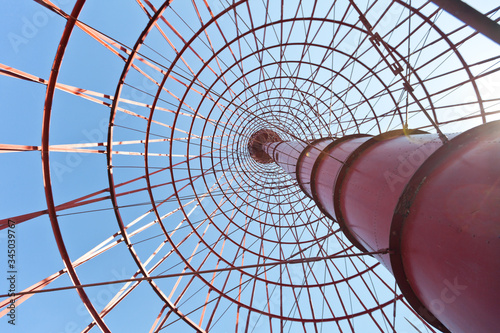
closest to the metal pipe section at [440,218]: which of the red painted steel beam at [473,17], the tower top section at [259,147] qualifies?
the red painted steel beam at [473,17]

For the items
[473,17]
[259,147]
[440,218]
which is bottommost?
[440,218]

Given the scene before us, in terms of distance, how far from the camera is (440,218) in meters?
3.19

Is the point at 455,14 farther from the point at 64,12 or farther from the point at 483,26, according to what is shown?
the point at 64,12

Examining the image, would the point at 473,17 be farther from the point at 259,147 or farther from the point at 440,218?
the point at 259,147

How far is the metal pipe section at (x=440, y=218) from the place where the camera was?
2616 millimetres

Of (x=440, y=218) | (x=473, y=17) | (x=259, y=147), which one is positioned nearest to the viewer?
(x=440, y=218)

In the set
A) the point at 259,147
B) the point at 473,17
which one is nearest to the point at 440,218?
the point at 473,17

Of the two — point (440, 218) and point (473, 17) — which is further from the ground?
point (473, 17)

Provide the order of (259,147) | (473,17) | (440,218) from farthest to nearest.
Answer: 1. (259,147)
2. (473,17)
3. (440,218)

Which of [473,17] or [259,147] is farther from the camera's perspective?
[259,147]

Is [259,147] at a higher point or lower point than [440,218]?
higher

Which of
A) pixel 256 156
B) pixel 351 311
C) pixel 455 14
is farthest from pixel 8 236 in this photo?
pixel 256 156

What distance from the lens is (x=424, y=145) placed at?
432 cm

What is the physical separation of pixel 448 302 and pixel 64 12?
10543 mm
